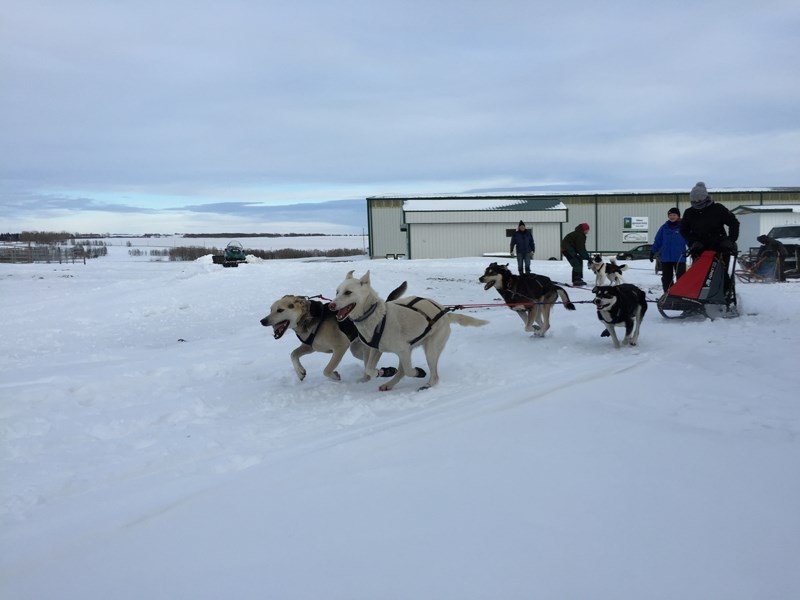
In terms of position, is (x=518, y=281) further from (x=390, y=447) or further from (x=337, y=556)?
(x=337, y=556)

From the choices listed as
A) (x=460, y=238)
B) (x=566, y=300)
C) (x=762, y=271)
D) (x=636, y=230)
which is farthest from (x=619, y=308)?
(x=636, y=230)

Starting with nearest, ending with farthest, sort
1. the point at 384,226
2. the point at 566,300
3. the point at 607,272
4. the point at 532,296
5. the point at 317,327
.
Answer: the point at 317,327, the point at 532,296, the point at 566,300, the point at 607,272, the point at 384,226

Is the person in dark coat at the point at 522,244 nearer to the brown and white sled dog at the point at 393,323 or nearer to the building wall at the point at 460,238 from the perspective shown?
the brown and white sled dog at the point at 393,323

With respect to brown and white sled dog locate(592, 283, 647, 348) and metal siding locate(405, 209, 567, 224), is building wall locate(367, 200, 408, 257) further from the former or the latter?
brown and white sled dog locate(592, 283, 647, 348)

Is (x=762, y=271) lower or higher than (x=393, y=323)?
lower

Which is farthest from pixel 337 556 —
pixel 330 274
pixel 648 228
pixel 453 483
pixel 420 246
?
pixel 648 228

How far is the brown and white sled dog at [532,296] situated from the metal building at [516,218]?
23174mm

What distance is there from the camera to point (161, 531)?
254 cm

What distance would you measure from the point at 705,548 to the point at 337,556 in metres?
1.37

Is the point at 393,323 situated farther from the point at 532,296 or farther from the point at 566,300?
the point at 566,300

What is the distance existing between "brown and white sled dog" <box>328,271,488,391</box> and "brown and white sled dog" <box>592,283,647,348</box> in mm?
1917

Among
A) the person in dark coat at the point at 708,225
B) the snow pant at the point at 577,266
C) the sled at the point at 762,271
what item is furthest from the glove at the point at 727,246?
the sled at the point at 762,271

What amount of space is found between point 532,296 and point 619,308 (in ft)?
4.29

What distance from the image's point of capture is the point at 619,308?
6.28m
